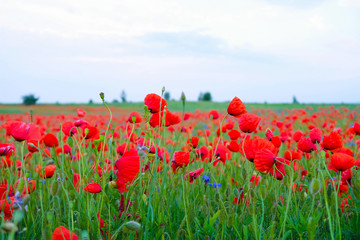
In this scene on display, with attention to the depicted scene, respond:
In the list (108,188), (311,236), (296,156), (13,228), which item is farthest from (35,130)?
(296,156)

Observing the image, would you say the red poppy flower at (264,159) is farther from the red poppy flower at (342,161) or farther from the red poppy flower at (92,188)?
the red poppy flower at (92,188)

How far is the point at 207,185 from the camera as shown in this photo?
1795 mm

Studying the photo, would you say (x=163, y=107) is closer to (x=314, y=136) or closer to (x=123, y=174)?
(x=123, y=174)

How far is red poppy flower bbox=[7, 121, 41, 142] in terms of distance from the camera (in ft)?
4.36

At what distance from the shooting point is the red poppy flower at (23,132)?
1.33 metres

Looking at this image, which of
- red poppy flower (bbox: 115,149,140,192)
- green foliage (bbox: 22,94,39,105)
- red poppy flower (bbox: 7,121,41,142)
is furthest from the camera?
green foliage (bbox: 22,94,39,105)

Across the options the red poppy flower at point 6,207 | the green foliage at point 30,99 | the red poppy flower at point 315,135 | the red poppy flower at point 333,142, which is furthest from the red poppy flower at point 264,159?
the green foliage at point 30,99

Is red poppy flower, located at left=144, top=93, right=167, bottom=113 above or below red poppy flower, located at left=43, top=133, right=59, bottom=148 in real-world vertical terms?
above

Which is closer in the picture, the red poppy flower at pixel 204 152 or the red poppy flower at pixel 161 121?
Result: the red poppy flower at pixel 161 121

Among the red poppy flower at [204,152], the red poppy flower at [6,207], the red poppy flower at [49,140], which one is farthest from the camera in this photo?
the red poppy flower at [204,152]

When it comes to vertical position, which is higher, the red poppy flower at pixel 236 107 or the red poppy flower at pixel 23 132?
the red poppy flower at pixel 236 107

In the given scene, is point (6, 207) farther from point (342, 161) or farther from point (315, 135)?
point (315, 135)

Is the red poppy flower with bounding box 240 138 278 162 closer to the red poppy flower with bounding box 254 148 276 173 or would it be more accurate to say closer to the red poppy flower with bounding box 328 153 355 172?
the red poppy flower with bounding box 254 148 276 173

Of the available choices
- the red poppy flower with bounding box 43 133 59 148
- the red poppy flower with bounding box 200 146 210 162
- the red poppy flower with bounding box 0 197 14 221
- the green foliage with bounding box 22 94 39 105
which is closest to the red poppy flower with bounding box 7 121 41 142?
the red poppy flower with bounding box 0 197 14 221
